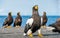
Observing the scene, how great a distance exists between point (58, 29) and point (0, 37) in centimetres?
130

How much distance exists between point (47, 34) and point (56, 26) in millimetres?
669

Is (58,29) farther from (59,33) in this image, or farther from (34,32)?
(34,32)

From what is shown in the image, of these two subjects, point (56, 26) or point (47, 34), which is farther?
point (56, 26)

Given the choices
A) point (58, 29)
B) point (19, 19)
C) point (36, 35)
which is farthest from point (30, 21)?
point (19, 19)

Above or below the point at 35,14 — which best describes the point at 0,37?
below

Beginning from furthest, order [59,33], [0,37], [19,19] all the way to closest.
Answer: [19,19]
[59,33]
[0,37]

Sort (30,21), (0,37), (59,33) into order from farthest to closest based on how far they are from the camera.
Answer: (59,33)
(0,37)
(30,21)

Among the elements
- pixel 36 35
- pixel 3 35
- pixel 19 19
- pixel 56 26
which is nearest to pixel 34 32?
pixel 36 35

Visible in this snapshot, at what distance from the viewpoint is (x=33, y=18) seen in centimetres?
479

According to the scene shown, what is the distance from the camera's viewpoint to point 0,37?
5.11 meters

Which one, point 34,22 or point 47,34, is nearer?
point 34,22

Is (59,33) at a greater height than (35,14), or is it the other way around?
(35,14)

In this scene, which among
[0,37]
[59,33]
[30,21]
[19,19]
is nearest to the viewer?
[30,21]

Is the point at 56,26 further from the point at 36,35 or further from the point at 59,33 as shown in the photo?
the point at 36,35
